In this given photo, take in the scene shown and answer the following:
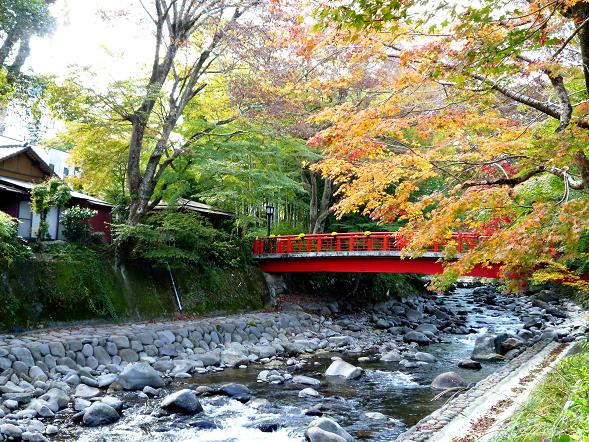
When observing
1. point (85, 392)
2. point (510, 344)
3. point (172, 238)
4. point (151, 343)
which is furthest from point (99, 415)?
point (510, 344)

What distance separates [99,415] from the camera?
8641 millimetres

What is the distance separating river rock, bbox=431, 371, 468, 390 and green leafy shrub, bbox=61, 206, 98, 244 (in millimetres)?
12456

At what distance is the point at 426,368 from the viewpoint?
14.3m

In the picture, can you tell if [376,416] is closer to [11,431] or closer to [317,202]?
[11,431]

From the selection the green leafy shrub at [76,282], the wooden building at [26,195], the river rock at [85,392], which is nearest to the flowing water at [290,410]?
the river rock at [85,392]

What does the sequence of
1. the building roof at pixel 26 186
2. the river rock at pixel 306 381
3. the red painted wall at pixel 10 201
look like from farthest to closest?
1. the red painted wall at pixel 10 201
2. the building roof at pixel 26 186
3. the river rock at pixel 306 381

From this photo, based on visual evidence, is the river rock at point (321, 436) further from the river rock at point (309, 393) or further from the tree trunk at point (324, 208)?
the tree trunk at point (324, 208)

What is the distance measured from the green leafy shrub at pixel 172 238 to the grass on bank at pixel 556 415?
12.5 metres

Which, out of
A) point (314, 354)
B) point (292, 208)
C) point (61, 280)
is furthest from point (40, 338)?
point (292, 208)

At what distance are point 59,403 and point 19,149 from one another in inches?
566

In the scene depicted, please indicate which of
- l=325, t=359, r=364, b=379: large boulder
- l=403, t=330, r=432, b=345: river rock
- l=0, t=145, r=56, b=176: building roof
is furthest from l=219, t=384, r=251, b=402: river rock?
l=0, t=145, r=56, b=176: building roof

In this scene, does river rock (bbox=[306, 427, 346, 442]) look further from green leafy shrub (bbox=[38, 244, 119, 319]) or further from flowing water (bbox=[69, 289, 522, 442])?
green leafy shrub (bbox=[38, 244, 119, 319])

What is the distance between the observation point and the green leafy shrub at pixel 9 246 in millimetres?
12430

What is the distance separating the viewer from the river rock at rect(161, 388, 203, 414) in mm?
9367
